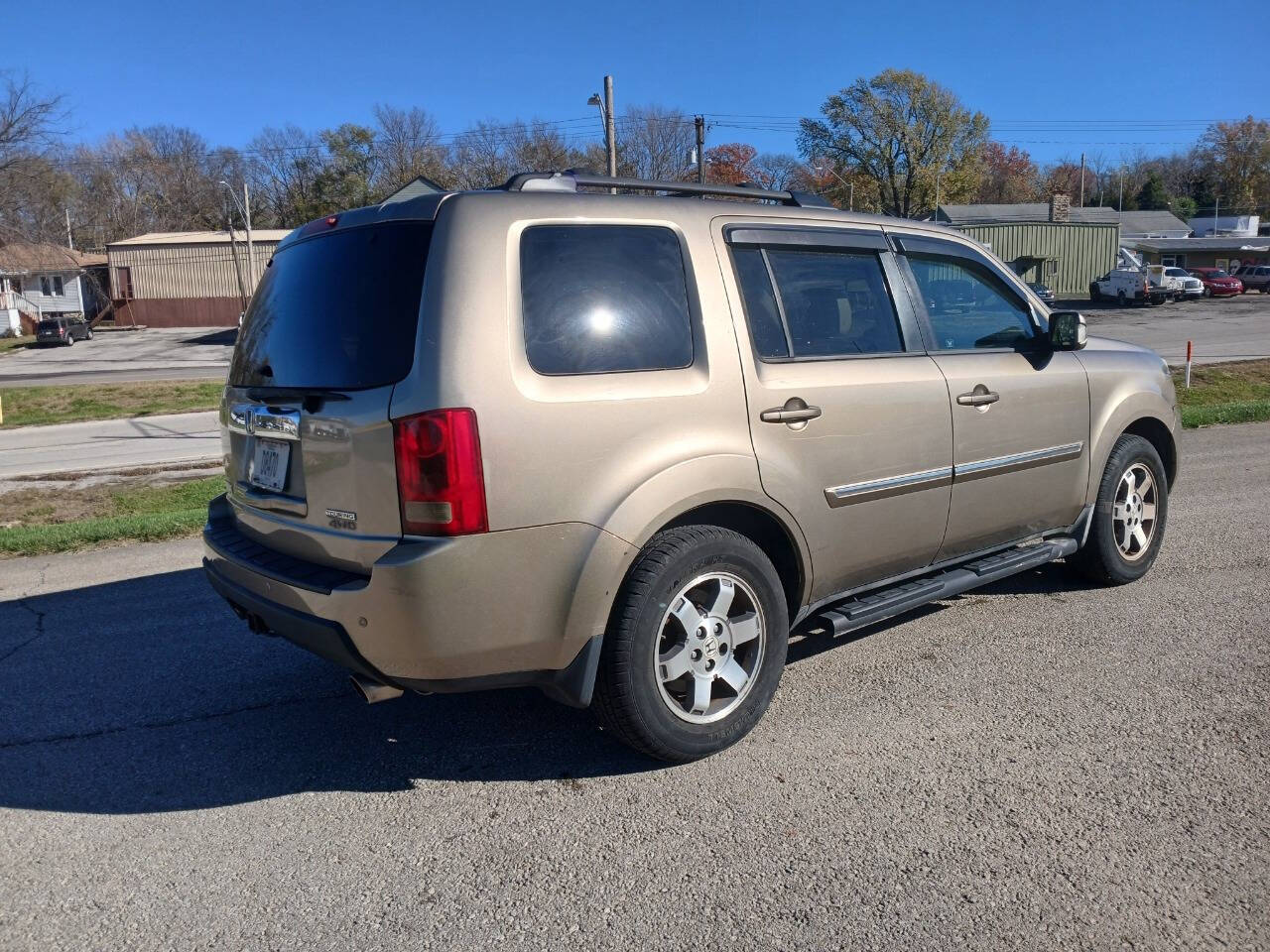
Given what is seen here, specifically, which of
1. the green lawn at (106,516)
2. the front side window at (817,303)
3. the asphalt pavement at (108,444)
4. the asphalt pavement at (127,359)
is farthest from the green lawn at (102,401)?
the front side window at (817,303)

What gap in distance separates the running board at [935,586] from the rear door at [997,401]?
0.31ft

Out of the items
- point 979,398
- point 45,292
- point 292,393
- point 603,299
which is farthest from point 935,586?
point 45,292

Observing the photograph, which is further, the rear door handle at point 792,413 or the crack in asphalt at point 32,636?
the crack in asphalt at point 32,636

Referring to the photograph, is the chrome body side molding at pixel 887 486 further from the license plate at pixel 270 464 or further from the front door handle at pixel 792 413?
the license plate at pixel 270 464

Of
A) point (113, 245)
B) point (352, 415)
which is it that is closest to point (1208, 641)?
point (352, 415)

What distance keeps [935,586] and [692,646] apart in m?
1.42

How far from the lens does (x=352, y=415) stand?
3129mm

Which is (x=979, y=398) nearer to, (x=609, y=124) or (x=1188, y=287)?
(x=609, y=124)

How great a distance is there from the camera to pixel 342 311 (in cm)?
337

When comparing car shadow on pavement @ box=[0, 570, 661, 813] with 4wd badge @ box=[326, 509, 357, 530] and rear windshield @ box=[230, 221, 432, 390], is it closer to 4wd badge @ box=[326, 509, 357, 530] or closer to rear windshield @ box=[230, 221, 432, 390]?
4wd badge @ box=[326, 509, 357, 530]

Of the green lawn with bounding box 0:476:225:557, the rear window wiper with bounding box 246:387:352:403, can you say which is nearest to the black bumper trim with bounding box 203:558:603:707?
the rear window wiper with bounding box 246:387:352:403

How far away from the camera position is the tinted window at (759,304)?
12.4ft

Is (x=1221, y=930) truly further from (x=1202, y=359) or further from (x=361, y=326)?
(x=1202, y=359)

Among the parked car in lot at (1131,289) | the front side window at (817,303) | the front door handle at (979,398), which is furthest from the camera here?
the parked car in lot at (1131,289)
